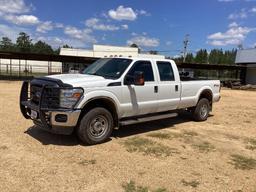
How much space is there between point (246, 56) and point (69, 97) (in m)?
39.3

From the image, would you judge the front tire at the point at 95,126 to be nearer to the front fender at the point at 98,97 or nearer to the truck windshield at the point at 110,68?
the front fender at the point at 98,97

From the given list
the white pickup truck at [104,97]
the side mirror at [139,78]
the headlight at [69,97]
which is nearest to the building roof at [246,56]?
the white pickup truck at [104,97]

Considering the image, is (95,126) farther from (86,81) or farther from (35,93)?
(35,93)

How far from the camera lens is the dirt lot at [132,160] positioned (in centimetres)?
516

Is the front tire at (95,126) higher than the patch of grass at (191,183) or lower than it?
higher

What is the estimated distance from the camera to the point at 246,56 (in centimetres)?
4200

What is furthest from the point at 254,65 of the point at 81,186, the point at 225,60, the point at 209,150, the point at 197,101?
the point at 225,60

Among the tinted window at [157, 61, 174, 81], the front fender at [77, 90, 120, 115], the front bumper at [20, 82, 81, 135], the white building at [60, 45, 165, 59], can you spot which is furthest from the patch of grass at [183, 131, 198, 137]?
the white building at [60, 45, 165, 59]

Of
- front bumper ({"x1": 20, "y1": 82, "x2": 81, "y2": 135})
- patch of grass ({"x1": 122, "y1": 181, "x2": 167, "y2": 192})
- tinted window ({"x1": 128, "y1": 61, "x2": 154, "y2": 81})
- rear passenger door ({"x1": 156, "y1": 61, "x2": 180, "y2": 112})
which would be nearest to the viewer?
patch of grass ({"x1": 122, "y1": 181, "x2": 167, "y2": 192})

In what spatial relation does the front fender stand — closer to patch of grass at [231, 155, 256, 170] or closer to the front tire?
the front tire

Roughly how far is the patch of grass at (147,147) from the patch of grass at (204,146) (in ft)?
2.10

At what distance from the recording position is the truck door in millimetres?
7848

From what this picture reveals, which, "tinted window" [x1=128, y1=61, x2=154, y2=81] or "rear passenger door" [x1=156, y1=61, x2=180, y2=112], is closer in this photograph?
"tinted window" [x1=128, y1=61, x2=154, y2=81]

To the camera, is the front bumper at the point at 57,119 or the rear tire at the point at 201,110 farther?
the rear tire at the point at 201,110
